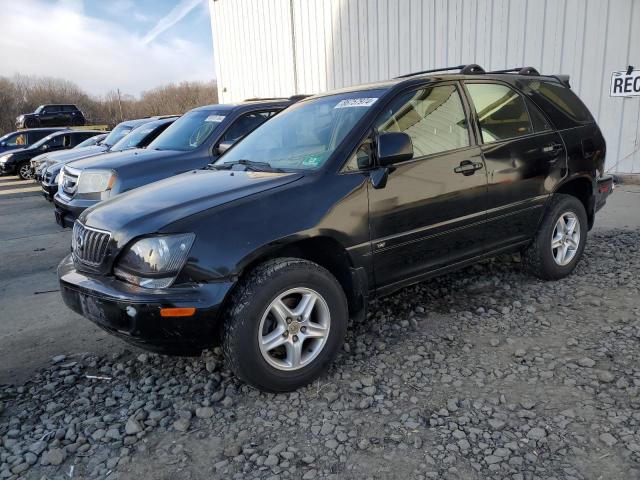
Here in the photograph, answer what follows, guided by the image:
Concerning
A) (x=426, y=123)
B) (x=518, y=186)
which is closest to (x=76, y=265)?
(x=426, y=123)

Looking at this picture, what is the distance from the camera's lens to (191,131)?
22.0 feet

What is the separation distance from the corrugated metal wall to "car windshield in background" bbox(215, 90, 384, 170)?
302 inches

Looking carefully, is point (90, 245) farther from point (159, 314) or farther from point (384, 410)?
point (384, 410)

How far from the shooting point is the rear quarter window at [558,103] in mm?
4371

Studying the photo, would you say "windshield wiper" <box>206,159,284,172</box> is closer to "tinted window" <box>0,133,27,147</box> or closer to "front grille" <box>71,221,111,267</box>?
"front grille" <box>71,221,111,267</box>

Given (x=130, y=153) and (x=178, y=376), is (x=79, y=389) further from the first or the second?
(x=130, y=153)

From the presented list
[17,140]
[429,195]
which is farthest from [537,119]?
[17,140]

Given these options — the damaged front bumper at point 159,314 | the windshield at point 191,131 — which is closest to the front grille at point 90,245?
the damaged front bumper at point 159,314

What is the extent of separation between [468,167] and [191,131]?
4206 mm

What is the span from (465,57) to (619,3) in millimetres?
3069

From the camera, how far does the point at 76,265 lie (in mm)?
3170

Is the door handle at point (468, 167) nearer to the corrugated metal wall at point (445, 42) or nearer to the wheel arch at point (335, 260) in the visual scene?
the wheel arch at point (335, 260)

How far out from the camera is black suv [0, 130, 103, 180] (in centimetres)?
1648

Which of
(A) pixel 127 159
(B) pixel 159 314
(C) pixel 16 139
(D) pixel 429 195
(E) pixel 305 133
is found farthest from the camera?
(C) pixel 16 139
